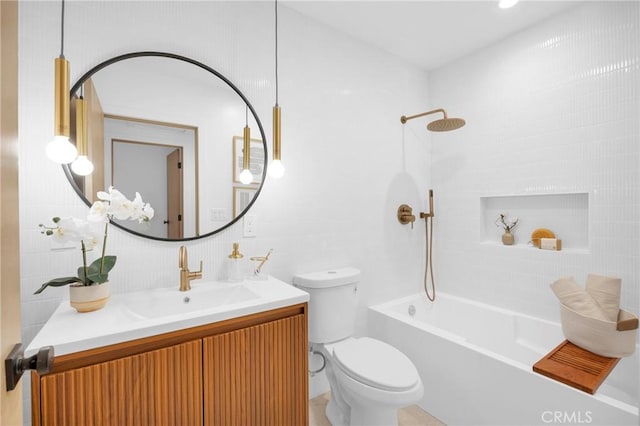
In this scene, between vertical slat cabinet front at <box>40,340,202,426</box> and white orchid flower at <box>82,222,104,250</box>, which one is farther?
white orchid flower at <box>82,222,104,250</box>

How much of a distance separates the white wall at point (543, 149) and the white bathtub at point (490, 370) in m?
0.16

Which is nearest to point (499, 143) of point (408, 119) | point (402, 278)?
point (408, 119)

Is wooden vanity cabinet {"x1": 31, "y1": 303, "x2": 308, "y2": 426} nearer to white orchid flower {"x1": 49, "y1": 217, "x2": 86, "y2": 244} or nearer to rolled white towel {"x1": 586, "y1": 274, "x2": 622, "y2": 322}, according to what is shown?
white orchid flower {"x1": 49, "y1": 217, "x2": 86, "y2": 244}

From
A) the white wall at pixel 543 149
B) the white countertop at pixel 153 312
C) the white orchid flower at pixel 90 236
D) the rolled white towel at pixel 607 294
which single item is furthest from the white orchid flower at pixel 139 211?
the white wall at pixel 543 149

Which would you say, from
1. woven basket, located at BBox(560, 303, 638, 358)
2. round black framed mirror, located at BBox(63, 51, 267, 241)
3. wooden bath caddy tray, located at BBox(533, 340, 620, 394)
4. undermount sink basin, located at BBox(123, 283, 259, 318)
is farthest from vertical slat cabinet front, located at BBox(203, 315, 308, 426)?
woven basket, located at BBox(560, 303, 638, 358)

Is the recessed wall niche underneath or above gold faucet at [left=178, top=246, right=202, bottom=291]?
above

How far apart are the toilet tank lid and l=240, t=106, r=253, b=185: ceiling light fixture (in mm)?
660

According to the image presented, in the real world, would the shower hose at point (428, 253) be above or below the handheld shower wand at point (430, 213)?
below

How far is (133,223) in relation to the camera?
141cm

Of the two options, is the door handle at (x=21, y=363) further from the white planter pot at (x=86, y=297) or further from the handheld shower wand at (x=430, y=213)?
the handheld shower wand at (x=430, y=213)

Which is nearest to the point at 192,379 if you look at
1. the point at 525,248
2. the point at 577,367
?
the point at 577,367

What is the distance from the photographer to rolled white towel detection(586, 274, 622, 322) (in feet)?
4.85

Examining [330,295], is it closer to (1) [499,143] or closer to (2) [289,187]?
(2) [289,187]

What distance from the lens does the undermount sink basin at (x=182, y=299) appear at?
1.30m
